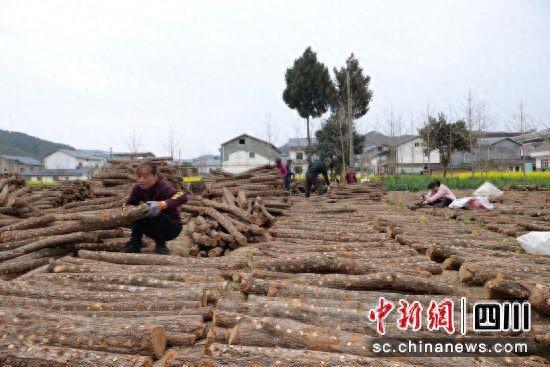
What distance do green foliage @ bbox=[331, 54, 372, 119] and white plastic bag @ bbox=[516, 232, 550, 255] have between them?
99.9 ft

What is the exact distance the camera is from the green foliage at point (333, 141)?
35.2 metres

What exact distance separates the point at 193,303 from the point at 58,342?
1109 mm

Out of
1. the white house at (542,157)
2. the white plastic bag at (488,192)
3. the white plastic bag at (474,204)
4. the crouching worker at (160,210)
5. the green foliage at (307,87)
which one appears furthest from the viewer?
the white house at (542,157)

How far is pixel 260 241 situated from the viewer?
7.46 meters

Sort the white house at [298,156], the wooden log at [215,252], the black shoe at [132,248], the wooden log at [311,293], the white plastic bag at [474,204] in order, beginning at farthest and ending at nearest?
the white house at [298,156] < the white plastic bag at [474,204] < the wooden log at [215,252] < the black shoe at [132,248] < the wooden log at [311,293]

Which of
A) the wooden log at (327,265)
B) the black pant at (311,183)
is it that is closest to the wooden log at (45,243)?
the wooden log at (327,265)

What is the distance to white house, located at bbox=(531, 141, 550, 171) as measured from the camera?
133 feet

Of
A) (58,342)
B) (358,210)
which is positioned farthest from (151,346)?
(358,210)

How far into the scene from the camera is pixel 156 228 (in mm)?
5793

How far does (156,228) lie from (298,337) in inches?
142

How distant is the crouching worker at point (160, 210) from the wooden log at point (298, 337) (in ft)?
10.3

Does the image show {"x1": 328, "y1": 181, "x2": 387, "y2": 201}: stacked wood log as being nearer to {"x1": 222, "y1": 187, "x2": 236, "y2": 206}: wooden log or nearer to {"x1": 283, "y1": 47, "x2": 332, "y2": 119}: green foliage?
{"x1": 222, "y1": 187, "x2": 236, "y2": 206}: wooden log

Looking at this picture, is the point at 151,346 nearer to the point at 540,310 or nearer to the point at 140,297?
the point at 140,297

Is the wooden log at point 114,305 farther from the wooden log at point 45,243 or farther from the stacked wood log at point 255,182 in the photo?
the stacked wood log at point 255,182
